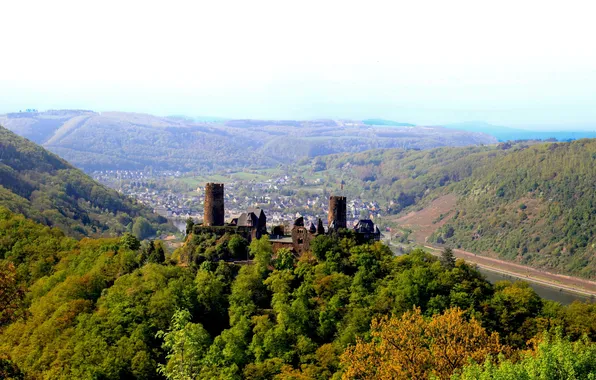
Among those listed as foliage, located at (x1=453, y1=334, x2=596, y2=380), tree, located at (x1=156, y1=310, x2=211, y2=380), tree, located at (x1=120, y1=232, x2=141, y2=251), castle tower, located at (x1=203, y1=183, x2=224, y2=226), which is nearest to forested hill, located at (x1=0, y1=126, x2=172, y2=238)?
tree, located at (x1=120, y1=232, x2=141, y2=251)

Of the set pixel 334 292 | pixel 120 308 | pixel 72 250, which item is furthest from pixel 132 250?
pixel 334 292

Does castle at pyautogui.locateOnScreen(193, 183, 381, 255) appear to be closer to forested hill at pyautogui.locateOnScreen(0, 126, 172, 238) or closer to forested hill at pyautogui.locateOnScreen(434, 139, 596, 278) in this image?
forested hill at pyautogui.locateOnScreen(0, 126, 172, 238)

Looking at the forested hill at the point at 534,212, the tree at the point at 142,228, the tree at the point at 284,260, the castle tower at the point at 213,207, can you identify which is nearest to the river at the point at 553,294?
the forested hill at the point at 534,212

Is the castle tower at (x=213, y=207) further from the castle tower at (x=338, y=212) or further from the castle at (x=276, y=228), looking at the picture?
the castle tower at (x=338, y=212)

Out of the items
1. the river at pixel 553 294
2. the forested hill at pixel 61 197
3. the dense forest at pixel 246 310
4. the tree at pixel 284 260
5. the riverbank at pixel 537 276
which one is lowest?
the riverbank at pixel 537 276

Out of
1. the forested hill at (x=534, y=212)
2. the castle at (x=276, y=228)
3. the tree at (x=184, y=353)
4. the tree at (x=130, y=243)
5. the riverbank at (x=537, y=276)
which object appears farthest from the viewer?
the forested hill at (x=534, y=212)

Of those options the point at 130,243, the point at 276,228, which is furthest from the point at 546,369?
the point at 130,243
